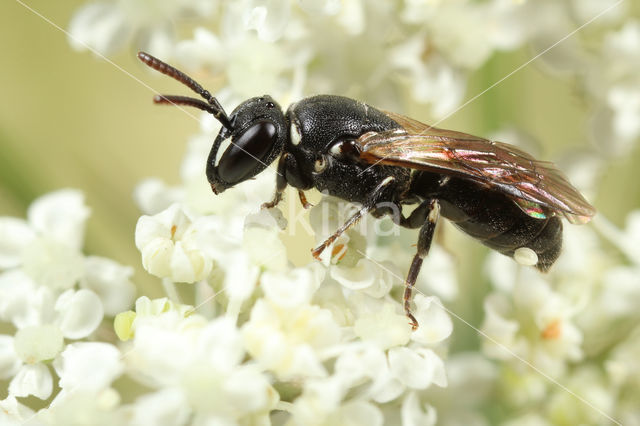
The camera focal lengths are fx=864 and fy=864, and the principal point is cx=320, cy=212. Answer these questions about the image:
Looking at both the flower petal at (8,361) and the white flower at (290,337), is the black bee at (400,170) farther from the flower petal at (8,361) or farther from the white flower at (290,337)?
the flower petal at (8,361)

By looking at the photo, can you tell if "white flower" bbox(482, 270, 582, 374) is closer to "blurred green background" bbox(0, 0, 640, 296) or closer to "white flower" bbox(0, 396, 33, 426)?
"blurred green background" bbox(0, 0, 640, 296)

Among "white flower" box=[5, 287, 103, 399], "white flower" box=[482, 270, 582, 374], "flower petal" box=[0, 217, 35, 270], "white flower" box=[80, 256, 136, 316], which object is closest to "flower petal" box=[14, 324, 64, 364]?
"white flower" box=[5, 287, 103, 399]

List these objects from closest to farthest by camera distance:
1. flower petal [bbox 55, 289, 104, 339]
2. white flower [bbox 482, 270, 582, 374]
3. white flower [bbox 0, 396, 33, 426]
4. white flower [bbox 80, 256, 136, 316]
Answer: white flower [bbox 0, 396, 33, 426] < flower petal [bbox 55, 289, 104, 339] < white flower [bbox 80, 256, 136, 316] < white flower [bbox 482, 270, 582, 374]

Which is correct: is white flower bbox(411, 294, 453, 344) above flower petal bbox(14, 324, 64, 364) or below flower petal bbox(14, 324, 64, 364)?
above

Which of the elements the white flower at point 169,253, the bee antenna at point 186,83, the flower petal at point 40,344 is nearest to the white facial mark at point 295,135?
the bee antenna at point 186,83

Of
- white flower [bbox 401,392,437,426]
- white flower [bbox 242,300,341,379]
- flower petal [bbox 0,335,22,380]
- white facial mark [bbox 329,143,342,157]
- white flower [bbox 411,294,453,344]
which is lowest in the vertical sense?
flower petal [bbox 0,335,22,380]

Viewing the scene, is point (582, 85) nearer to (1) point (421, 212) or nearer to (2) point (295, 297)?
(1) point (421, 212)
